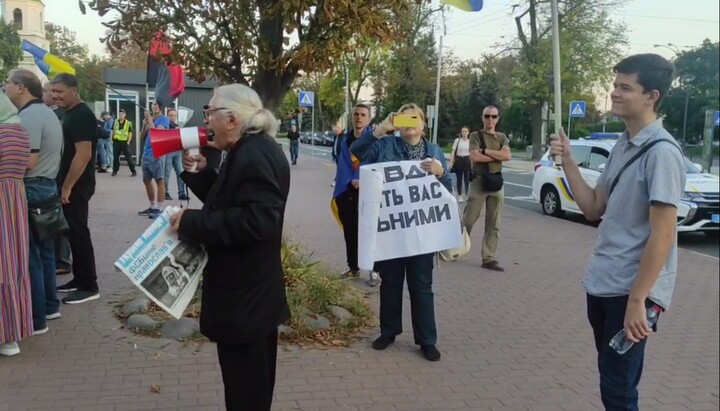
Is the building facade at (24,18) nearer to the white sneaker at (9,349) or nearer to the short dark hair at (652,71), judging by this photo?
the white sneaker at (9,349)

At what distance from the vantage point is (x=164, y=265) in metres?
2.91

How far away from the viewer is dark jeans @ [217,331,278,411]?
2.95 meters

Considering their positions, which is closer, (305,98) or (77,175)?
(77,175)

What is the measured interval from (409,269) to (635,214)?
2.32 meters

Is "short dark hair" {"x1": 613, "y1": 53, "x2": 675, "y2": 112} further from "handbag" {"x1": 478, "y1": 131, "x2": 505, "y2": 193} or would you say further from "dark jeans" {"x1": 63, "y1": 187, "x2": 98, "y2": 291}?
"handbag" {"x1": 478, "y1": 131, "x2": 505, "y2": 193}

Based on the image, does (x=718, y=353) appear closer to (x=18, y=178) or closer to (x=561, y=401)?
(x=561, y=401)

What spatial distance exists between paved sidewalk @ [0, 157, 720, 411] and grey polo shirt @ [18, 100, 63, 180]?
130 cm

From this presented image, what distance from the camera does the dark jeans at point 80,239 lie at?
5688 mm

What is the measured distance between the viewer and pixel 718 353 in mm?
4895

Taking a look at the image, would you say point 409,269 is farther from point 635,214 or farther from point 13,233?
point 13,233

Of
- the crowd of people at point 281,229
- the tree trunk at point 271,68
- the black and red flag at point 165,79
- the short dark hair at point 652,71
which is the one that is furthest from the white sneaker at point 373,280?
the short dark hair at point 652,71

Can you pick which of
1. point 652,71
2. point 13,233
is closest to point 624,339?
point 652,71

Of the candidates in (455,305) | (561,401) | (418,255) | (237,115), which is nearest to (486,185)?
(455,305)

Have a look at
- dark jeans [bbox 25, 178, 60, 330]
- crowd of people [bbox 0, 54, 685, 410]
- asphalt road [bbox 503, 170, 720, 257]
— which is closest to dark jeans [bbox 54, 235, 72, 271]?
dark jeans [bbox 25, 178, 60, 330]
